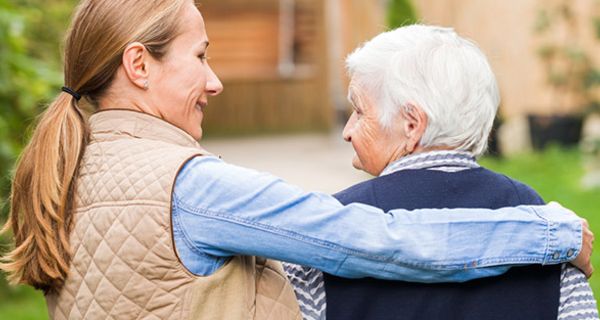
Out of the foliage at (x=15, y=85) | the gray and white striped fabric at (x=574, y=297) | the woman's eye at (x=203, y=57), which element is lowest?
the foliage at (x=15, y=85)

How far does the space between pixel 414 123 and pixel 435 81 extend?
11cm

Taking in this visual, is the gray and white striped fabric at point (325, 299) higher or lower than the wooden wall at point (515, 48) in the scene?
higher

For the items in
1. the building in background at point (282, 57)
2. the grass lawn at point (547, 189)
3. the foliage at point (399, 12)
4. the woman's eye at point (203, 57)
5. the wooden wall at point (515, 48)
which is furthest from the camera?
the building in background at point (282, 57)

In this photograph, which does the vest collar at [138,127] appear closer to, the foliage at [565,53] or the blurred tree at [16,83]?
the blurred tree at [16,83]

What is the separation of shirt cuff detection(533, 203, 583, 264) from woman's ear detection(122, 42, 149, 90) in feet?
2.96

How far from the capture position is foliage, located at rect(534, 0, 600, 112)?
1267cm

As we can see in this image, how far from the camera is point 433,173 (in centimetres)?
228

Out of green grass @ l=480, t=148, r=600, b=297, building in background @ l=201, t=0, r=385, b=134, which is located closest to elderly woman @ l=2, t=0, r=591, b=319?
green grass @ l=480, t=148, r=600, b=297

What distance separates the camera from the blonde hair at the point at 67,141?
2.15 meters

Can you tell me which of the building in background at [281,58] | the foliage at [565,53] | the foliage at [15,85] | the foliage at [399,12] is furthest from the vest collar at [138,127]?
the building in background at [281,58]

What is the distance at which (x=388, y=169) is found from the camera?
232 cm

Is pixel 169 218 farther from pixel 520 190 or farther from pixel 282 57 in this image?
pixel 282 57

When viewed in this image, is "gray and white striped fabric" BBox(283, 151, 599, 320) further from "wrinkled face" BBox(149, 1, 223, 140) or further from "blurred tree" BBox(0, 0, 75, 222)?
"blurred tree" BBox(0, 0, 75, 222)

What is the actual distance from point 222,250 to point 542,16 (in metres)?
11.3
